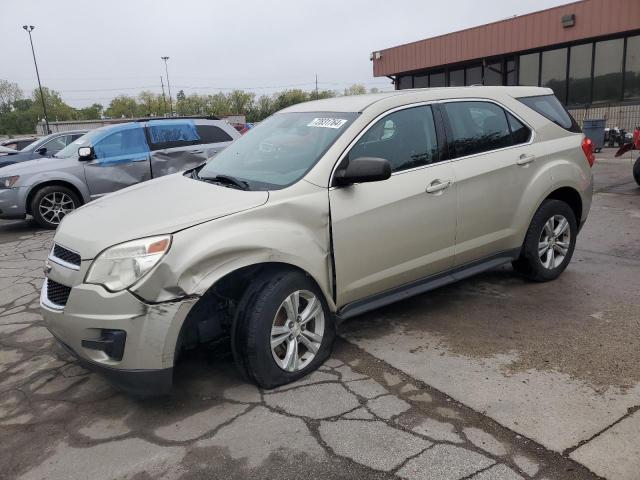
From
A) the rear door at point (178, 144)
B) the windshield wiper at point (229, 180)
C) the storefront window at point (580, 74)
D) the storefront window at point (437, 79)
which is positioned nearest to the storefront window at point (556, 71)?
the storefront window at point (580, 74)

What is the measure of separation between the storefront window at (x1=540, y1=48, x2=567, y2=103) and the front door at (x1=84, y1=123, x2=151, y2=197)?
54.2 feet

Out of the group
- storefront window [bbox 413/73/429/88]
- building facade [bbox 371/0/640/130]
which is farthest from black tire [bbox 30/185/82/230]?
storefront window [bbox 413/73/429/88]

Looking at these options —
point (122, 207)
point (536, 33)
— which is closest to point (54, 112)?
point (536, 33)

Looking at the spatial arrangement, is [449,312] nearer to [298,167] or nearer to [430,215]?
[430,215]

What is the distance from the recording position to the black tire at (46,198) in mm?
8758

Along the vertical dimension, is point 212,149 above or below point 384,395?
above

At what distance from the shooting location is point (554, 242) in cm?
492

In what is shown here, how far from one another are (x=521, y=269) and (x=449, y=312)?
39.8 inches

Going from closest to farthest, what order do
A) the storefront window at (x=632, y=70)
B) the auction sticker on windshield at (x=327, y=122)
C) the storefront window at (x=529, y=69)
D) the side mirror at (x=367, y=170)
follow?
the side mirror at (x=367, y=170) < the auction sticker on windshield at (x=327, y=122) < the storefront window at (x=632, y=70) < the storefront window at (x=529, y=69)

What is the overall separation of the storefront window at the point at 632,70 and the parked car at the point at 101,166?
15714 mm

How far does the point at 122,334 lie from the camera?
281 centimetres

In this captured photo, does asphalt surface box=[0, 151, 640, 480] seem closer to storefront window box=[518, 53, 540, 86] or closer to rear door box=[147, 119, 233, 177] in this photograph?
rear door box=[147, 119, 233, 177]

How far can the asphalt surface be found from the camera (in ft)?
8.51

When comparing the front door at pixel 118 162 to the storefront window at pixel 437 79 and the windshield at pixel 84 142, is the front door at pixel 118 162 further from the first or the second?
the storefront window at pixel 437 79
